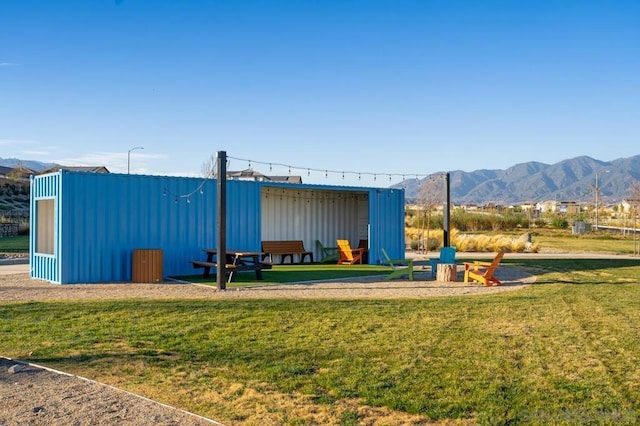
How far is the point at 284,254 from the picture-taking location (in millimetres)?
19516

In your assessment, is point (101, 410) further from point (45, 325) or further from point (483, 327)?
point (483, 327)

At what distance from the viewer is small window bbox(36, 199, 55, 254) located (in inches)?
562

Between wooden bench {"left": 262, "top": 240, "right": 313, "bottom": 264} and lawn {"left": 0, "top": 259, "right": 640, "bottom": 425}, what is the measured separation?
8684 millimetres

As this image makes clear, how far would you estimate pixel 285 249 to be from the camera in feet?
64.4

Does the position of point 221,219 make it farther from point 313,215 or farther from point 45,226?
point 313,215

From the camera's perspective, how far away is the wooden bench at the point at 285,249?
19.2m

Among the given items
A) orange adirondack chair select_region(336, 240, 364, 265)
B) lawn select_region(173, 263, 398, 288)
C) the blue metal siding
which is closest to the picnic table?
lawn select_region(173, 263, 398, 288)

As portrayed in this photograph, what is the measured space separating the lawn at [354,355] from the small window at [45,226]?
4714mm

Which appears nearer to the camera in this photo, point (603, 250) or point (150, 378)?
point (150, 378)

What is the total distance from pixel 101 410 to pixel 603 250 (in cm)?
2527

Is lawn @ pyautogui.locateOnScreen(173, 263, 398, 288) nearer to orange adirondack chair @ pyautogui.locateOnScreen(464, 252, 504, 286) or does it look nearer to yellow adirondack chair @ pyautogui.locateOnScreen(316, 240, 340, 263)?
yellow adirondack chair @ pyautogui.locateOnScreen(316, 240, 340, 263)

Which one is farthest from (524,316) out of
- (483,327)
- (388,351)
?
(388,351)

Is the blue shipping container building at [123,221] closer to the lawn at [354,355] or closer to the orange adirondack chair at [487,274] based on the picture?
the lawn at [354,355]

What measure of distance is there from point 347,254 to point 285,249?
1.96 metres
